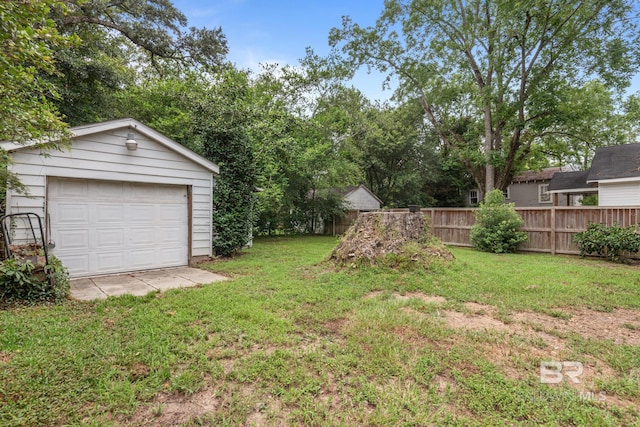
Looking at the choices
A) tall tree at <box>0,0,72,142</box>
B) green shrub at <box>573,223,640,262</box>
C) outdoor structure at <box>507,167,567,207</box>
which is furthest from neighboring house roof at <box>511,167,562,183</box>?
tall tree at <box>0,0,72,142</box>

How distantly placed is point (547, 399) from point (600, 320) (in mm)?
2358

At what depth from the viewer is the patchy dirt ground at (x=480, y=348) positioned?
196 centimetres

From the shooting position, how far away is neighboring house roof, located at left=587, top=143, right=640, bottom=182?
10.9 meters

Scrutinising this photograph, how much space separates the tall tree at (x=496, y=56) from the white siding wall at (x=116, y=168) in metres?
13.2

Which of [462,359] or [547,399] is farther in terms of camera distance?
[462,359]

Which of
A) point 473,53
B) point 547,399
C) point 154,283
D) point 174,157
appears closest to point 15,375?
point 154,283

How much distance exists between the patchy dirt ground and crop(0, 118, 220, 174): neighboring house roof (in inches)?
197

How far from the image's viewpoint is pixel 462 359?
8.41 ft

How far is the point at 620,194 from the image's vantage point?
11.2 m

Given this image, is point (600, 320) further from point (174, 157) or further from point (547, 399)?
point (174, 157)
